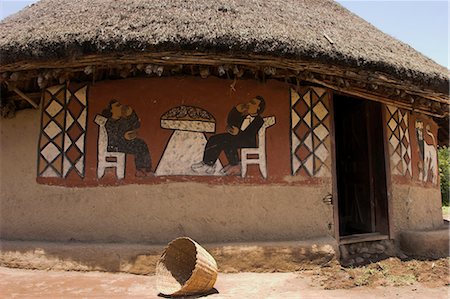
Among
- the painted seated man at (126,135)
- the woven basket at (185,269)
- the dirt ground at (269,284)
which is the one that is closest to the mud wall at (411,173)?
the dirt ground at (269,284)

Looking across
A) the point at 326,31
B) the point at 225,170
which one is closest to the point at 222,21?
the point at 326,31

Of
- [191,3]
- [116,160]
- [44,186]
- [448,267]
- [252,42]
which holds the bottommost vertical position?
[448,267]

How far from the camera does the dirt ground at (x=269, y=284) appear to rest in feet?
12.6

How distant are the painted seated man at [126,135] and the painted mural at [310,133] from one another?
74.3 inches

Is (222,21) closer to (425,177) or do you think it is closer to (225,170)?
Answer: (225,170)

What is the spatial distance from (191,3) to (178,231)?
112 inches

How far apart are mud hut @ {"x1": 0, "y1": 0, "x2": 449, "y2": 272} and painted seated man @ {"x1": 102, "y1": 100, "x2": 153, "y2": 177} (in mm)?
14

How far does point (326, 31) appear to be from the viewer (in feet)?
17.0

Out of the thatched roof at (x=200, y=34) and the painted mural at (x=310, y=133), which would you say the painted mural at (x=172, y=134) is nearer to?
the painted mural at (x=310, y=133)

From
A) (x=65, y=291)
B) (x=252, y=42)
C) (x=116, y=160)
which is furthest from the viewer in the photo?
(x=116, y=160)

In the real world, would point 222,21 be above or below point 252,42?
above

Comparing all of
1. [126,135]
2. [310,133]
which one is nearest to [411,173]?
[310,133]

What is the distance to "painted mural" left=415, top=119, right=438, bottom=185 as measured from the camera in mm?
6664

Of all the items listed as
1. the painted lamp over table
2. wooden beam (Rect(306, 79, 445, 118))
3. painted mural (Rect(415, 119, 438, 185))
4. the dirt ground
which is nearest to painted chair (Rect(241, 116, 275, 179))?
the painted lamp over table
